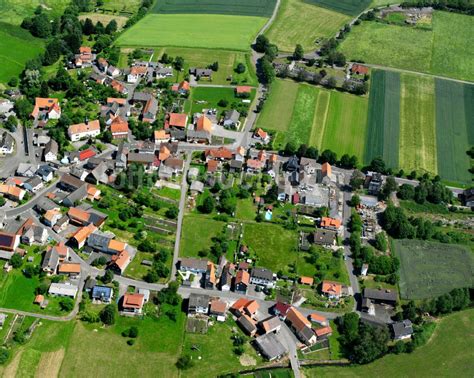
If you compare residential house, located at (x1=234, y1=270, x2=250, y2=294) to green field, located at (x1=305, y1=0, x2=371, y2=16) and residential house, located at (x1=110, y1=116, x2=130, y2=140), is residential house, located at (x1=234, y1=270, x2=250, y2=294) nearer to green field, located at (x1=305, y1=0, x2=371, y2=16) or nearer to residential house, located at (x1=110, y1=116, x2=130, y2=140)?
residential house, located at (x1=110, y1=116, x2=130, y2=140)

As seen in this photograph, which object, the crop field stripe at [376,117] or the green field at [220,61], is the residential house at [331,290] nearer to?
the crop field stripe at [376,117]

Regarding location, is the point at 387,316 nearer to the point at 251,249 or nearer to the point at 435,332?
the point at 435,332

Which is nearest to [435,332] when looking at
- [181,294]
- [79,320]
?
[181,294]

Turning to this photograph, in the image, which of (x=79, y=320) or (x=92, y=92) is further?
(x=92, y=92)

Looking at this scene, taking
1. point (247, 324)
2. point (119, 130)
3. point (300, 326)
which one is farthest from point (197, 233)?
point (119, 130)

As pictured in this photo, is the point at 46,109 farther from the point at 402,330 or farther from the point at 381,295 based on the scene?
the point at 402,330

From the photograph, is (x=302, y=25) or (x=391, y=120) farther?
(x=302, y=25)
